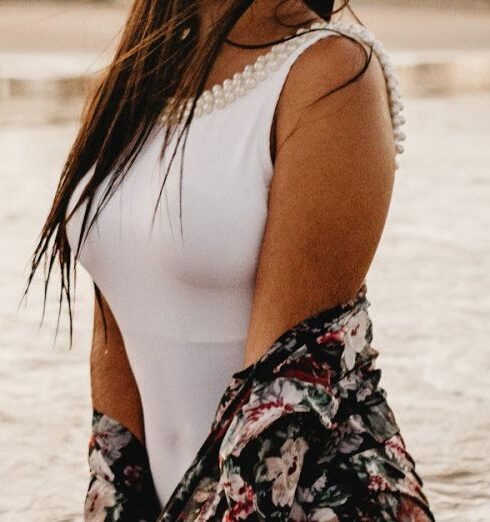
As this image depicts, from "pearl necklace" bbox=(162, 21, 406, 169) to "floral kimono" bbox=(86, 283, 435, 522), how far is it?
0.19m


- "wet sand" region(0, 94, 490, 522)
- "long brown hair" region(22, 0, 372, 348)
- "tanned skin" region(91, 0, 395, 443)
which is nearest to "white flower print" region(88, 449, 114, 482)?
"long brown hair" region(22, 0, 372, 348)

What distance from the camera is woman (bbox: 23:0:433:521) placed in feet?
3.91

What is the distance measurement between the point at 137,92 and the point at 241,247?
27 centimetres

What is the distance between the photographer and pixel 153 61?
1.42m

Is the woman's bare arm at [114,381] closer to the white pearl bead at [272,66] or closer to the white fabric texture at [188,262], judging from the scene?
the white fabric texture at [188,262]

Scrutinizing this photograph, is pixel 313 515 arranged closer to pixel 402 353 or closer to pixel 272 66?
pixel 272 66

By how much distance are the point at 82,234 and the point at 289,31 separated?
0.30 meters

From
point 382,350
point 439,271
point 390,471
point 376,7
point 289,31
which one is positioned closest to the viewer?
point 390,471

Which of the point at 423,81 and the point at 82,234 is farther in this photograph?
the point at 423,81

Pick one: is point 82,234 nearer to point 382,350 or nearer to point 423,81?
point 382,350

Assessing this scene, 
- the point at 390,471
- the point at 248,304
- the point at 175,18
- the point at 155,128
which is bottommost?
the point at 390,471

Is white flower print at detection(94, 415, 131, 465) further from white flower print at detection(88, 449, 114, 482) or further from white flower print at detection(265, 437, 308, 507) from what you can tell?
white flower print at detection(265, 437, 308, 507)

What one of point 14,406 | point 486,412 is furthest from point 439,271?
point 14,406

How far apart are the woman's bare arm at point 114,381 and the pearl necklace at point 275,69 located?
0.98 ft
